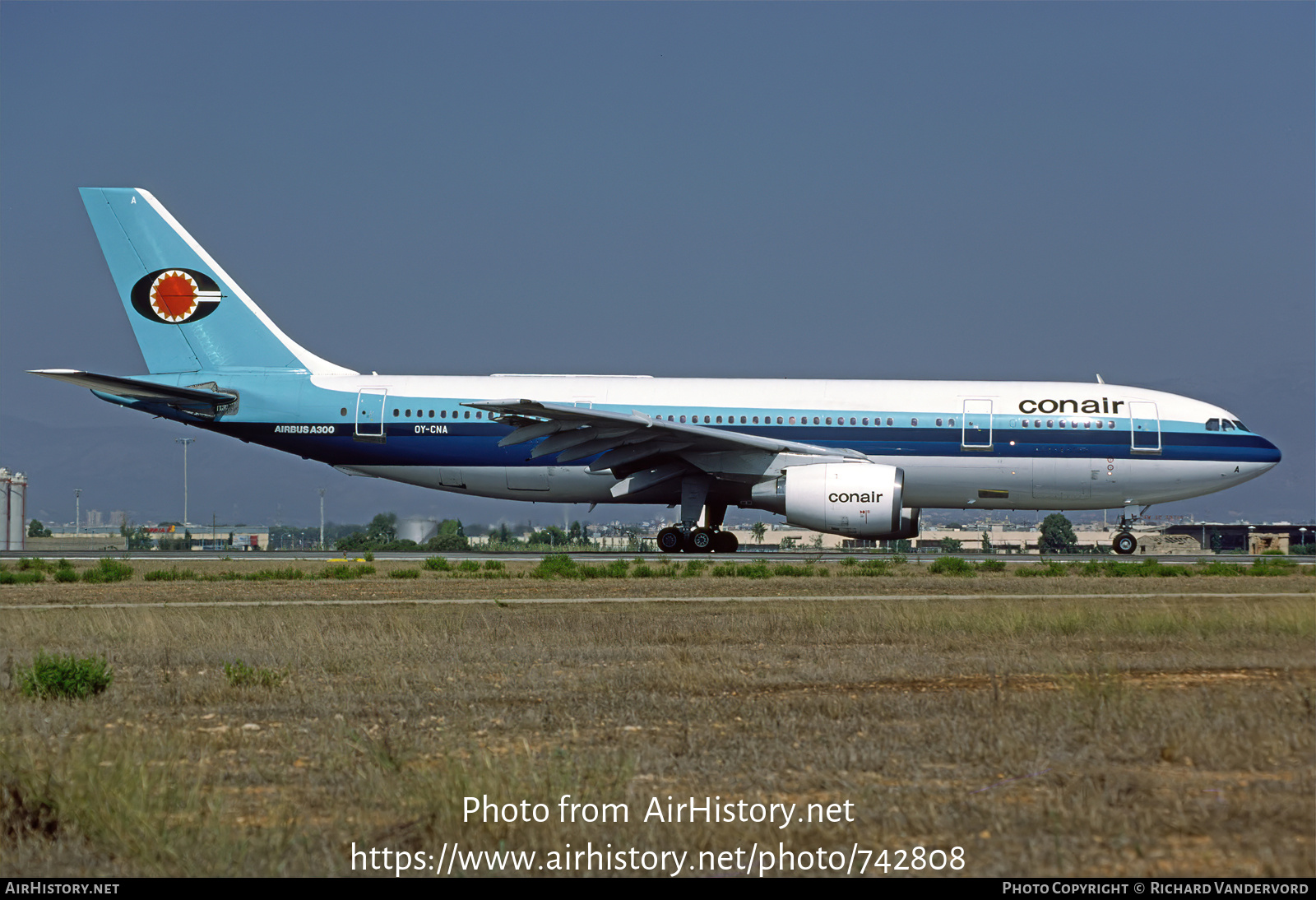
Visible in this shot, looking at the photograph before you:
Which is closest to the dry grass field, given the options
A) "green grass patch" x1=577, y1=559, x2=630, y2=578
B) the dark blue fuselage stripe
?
"green grass patch" x1=577, y1=559, x2=630, y2=578

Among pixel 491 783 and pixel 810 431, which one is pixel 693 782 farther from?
pixel 810 431

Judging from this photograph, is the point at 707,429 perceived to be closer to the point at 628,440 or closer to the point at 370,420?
the point at 628,440

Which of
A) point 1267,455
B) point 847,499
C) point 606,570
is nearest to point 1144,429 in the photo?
point 1267,455

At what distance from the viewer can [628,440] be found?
949 inches

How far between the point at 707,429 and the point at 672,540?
3.47m

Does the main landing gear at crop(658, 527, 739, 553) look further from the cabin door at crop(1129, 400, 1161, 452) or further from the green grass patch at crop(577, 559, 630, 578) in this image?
the cabin door at crop(1129, 400, 1161, 452)

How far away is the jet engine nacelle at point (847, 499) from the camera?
75.4ft

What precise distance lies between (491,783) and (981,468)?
69.7 feet

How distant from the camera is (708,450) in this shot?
24.3m

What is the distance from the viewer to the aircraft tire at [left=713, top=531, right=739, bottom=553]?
26.3 m

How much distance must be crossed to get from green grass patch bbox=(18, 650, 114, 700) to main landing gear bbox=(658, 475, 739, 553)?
56.7 feet

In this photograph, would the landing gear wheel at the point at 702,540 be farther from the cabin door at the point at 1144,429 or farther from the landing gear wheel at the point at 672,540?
the cabin door at the point at 1144,429
